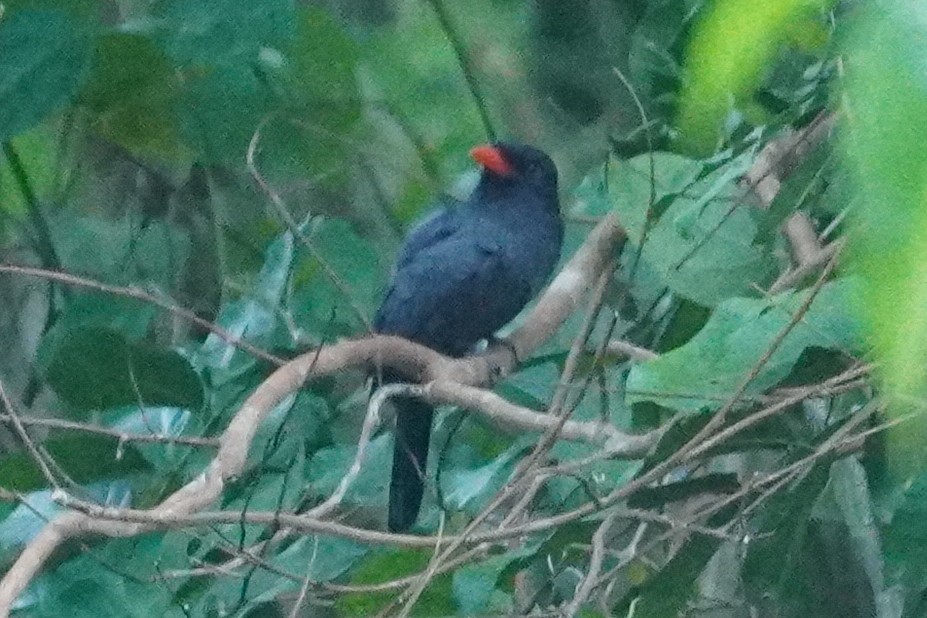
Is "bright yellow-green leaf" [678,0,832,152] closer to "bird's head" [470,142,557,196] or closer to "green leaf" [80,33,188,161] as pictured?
"green leaf" [80,33,188,161]

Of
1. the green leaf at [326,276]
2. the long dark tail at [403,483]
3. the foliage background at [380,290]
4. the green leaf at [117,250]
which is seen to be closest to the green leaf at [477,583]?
the foliage background at [380,290]

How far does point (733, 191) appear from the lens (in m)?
1.74

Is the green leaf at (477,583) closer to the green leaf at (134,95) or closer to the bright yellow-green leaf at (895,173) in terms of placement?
the green leaf at (134,95)

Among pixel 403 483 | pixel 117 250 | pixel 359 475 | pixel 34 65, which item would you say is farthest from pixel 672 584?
pixel 117 250

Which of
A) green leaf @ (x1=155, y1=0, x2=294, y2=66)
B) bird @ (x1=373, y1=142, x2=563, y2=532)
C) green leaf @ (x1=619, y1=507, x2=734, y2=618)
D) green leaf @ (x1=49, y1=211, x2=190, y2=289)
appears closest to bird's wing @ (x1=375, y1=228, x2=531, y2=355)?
bird @ (x1=373, y1=142, x2=563, y2=532)

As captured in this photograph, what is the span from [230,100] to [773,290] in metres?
1.06

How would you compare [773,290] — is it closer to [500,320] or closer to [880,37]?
[500,320]

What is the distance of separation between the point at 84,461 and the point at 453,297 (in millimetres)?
810

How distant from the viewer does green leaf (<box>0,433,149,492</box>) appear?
174 centimetres

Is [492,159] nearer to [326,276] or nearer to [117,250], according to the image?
[326,276]

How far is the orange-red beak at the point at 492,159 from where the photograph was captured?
251 centimetres

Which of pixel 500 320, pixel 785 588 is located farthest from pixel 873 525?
pixel 500 320

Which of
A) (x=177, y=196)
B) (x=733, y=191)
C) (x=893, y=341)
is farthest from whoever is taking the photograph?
(x=177, y=196)

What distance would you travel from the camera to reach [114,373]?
1729mm
